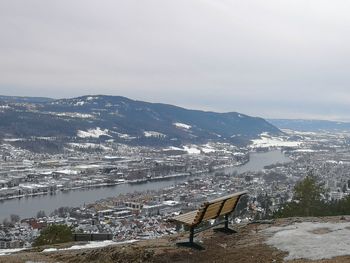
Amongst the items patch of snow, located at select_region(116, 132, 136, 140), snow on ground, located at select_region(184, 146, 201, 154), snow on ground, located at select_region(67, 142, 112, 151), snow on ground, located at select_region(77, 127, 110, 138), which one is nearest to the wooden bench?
snow on ground, located at select_region(67, 142, 112, 151)

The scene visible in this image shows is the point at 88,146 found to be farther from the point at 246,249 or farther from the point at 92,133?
the point at 246,249

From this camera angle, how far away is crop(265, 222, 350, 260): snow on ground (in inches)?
304

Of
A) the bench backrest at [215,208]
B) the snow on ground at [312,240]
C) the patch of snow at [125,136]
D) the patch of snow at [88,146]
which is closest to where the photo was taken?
the snow on ground at [312,240]

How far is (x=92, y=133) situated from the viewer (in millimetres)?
189750

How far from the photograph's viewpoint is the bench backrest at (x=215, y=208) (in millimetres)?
8422

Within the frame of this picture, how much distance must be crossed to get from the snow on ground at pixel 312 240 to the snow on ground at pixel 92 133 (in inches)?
6909

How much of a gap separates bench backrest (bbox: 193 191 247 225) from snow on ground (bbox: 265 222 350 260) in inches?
33.8

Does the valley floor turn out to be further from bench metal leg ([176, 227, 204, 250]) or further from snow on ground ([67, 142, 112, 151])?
snow on ground ([67, 142, 112, 151])

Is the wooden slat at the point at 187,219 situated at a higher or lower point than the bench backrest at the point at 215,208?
lower

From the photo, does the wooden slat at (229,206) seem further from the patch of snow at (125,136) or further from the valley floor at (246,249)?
the patch of snow at (125,136)

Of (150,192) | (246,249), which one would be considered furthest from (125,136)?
(246,249)

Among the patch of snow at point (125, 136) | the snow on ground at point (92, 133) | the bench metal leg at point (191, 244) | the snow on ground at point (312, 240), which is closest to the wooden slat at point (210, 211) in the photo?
the bench metal leg at point (191, 244)

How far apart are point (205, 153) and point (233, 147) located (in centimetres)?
2493

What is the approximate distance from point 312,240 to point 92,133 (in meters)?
184
